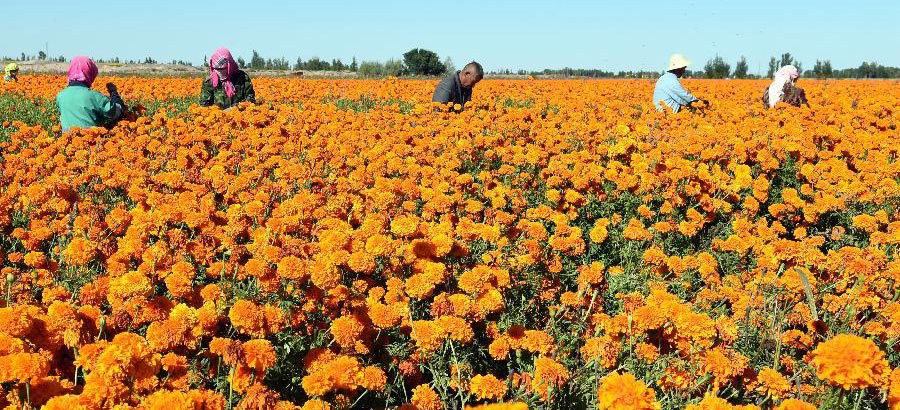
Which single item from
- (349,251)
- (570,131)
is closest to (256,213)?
(349,251)

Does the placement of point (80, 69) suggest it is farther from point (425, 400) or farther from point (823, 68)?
point (823, 68)

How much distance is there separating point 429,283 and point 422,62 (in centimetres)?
5573

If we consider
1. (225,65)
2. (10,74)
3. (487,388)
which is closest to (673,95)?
(225,65)

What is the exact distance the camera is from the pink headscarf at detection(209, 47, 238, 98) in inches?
343

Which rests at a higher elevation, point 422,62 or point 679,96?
point 422,62

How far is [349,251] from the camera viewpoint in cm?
285

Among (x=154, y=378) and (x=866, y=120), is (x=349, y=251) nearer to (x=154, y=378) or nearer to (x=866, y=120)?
(x=154, y=378)

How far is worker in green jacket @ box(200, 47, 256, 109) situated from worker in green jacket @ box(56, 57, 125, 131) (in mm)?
1755

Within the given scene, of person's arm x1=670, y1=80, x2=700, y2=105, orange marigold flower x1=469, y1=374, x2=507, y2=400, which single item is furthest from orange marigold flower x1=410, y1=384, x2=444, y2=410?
person's arm x1=670, y1=80, x2=700, y2=105

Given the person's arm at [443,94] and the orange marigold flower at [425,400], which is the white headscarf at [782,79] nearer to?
the person's arm at [443,94]

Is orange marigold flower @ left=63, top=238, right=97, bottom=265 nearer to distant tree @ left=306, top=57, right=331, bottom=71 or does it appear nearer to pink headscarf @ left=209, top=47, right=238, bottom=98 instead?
pink headscarf @ left=209, top=47, right=238, bottom=98

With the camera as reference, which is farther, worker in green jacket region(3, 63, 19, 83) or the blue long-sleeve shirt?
worker in green jacket region(3, 63, 19, 83)

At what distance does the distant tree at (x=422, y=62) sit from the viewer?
5209 centimetres

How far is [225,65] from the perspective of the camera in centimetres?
876
